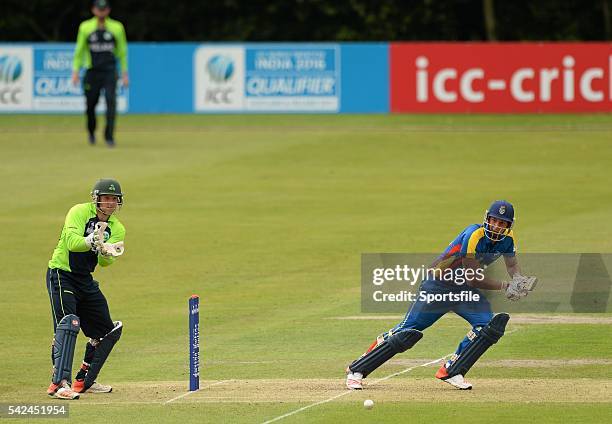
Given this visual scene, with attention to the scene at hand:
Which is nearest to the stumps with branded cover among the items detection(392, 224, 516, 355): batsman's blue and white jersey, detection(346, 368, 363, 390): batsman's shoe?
detection(346, 368, 363, 390): batsman's shoe

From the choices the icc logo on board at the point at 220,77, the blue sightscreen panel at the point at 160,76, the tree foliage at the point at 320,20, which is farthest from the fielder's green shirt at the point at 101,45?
the tree foliage at the point at 320,20

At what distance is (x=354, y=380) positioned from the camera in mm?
11867

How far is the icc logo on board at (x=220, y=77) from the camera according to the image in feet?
117

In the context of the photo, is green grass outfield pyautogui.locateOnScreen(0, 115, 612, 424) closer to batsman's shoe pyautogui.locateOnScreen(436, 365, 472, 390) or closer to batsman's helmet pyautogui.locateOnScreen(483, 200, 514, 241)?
batsman's shoe pyautogui.locateOnScreen(436, 365, 472, 390)

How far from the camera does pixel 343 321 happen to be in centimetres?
1563

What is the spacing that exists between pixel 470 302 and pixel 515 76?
2425 centimetres

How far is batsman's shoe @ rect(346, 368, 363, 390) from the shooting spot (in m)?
11.9

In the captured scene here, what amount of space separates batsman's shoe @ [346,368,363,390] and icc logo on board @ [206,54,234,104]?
2421cm

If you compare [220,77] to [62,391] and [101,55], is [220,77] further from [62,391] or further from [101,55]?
[62,391]

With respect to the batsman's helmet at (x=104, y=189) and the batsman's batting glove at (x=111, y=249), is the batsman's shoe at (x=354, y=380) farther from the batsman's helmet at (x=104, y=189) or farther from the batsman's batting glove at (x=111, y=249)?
the batsman's helmet at (x=104, y=189)

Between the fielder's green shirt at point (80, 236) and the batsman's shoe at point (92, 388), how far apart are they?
927mm

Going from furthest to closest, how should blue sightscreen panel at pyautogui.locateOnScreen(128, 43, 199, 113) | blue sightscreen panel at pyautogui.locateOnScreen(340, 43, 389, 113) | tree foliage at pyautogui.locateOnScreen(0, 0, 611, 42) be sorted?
tree foliage at pyautogui.locateOnScreen(0, 0, 611, 42) → blue sightscreen panel at pyautogui.locateOnScreen(128, 43, 199, 113) → blue sightscreen panel at pyautogui.locateOnScreen(340, 43, 389, 113)

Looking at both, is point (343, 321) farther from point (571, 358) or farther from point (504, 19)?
point (504, 19)

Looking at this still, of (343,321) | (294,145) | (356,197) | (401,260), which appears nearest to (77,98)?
(294,145)
